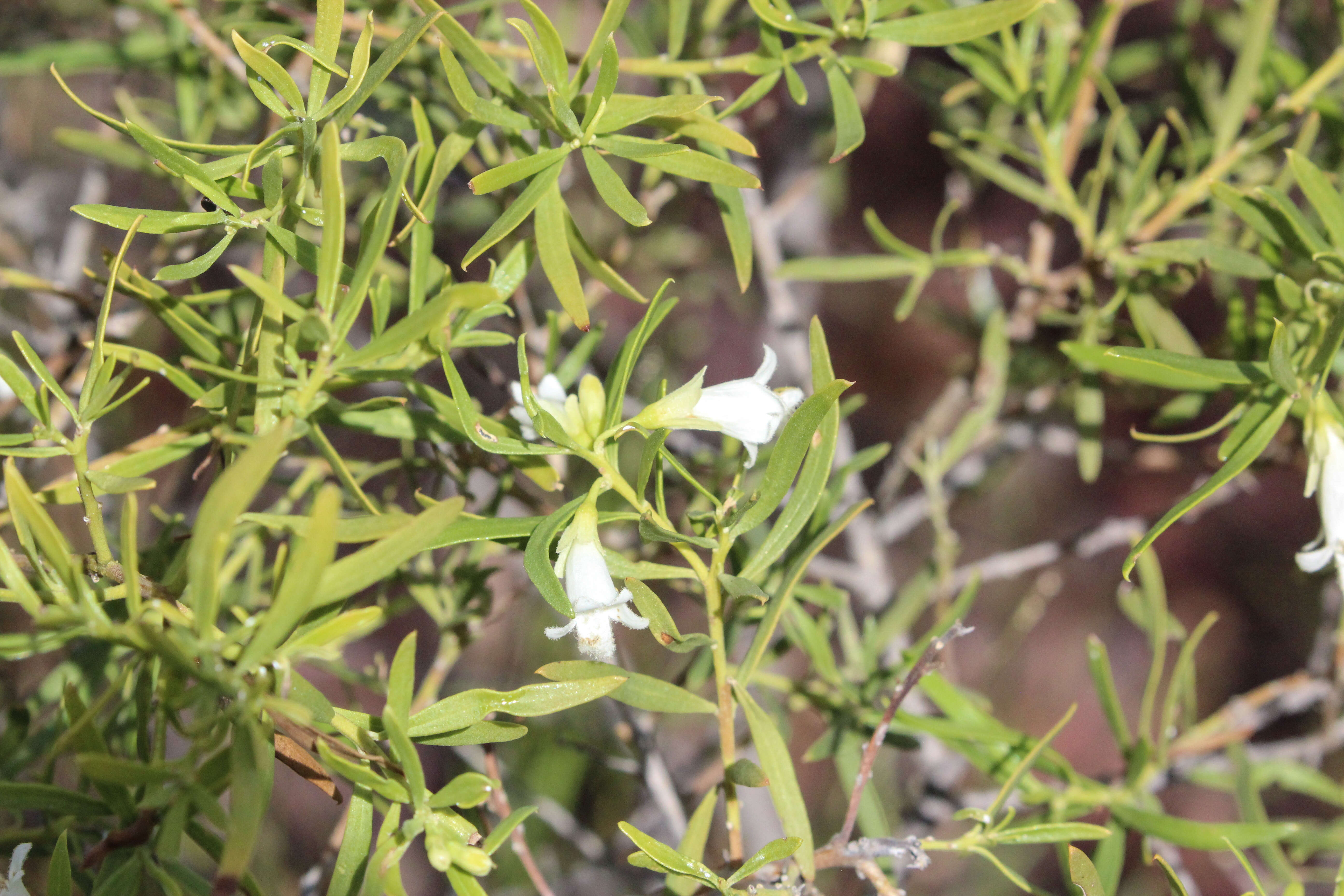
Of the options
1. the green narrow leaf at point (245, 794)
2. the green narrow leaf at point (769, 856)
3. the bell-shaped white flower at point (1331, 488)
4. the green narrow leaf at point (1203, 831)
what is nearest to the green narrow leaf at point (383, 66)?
the green narrow leaf at point (245, 794)

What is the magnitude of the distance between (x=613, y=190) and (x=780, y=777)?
0.87ft

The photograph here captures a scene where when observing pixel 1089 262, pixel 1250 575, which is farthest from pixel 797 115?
pixel 1250 575

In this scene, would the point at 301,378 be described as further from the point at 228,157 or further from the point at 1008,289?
the point at 1008,289

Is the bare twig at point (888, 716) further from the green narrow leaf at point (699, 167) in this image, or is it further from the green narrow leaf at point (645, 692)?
the green narrow leaf at point (699, 167)

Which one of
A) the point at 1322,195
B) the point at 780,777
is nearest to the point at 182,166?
the point at 780,777

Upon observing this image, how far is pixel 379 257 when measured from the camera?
32 cm

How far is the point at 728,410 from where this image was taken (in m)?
0.37

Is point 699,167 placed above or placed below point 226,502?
above

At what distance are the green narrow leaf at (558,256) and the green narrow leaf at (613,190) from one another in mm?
16

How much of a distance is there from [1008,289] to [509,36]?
870 millimetres

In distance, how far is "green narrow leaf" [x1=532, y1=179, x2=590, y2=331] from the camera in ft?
1.28

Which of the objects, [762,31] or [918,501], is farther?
[918,501]

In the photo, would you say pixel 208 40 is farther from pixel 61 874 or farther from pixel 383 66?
pixel 61 874

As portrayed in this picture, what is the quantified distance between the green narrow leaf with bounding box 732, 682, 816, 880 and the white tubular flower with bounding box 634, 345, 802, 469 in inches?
4.5
